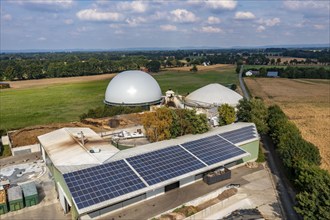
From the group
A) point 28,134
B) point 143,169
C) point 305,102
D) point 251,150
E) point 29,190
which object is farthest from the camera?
point 305,102

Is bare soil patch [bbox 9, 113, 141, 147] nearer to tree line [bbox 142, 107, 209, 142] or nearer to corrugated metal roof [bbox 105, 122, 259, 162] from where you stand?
tree line [bbox 142, 107, 209, 142]

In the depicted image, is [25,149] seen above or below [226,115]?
below

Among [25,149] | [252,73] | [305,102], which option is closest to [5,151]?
[25,149]

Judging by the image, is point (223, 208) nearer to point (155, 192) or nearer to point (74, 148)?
point (155, 192)

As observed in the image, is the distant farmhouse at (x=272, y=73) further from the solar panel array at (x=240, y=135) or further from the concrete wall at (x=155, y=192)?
the concrete wall at (x=155, y=192)

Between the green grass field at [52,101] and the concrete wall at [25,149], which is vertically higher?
the green grass field at [52,101]

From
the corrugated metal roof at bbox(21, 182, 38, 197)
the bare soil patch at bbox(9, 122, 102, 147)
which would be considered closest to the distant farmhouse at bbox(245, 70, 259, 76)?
the bare soil patch at bbox(9, 122, 102, 147)

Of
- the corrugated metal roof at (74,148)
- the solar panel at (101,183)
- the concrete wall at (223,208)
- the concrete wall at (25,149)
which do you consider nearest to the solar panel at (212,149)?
the concrete wall at (223,208)
